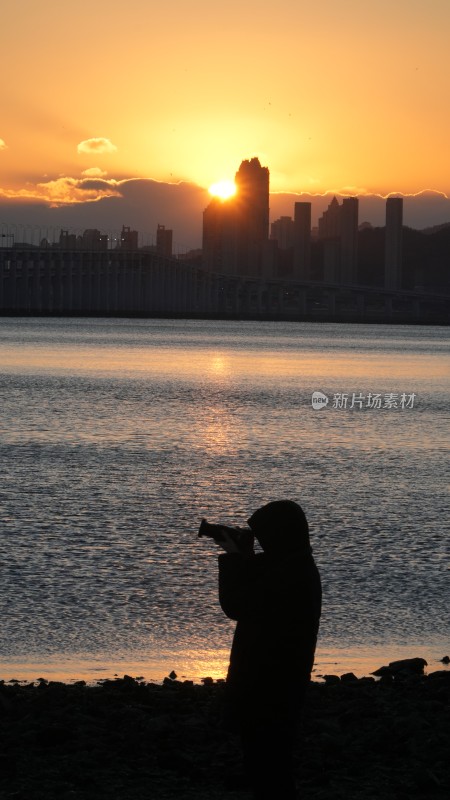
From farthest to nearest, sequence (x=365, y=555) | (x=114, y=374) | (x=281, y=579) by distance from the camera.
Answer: (x=114, y=374) < (x=365, y=555) < (x=281, y=579)

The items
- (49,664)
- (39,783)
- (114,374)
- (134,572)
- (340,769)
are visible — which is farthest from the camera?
(114,374)

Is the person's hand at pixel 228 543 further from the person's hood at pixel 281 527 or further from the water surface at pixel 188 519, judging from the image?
the water surface at pixel 188 519

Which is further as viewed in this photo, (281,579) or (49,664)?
(49,664)

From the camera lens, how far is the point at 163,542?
1739cm

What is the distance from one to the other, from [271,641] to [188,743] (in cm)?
318

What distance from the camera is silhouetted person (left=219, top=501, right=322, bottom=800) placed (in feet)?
16.4

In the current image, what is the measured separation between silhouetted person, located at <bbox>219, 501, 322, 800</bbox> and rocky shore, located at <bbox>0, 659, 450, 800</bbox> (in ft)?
6.50

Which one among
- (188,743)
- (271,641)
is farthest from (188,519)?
(271,641)

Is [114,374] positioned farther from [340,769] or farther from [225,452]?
[340,769]

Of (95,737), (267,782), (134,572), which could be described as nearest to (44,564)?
(134,572)

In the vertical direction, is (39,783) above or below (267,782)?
below

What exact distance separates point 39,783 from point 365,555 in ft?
32.5

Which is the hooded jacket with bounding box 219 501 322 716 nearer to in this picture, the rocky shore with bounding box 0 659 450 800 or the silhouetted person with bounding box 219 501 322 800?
the silhouetted person with bounding box 219 501 322 800

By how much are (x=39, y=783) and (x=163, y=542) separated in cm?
1028
